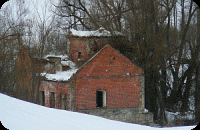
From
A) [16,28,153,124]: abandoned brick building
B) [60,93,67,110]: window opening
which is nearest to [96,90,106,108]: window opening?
[16,28,153,124]: abandoned brick building

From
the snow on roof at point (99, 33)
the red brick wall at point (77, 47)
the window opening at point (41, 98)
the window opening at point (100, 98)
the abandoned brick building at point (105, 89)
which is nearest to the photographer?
the abandoned brick building at point (105, 89)

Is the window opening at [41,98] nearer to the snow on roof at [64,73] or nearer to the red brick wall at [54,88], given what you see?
the red brick wall at [54,88]

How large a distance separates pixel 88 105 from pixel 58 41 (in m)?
15.8

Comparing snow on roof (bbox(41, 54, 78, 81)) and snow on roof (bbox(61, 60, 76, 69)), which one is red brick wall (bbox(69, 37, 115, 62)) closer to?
snow on roof (bbox(41, 54, 78, 81))

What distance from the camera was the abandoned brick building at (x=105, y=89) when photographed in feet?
55.5

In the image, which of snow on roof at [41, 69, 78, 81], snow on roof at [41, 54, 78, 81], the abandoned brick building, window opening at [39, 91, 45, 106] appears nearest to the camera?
the abandoned brick building

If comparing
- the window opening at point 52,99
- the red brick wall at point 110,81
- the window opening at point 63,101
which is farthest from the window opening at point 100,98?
the window opening at point 52,99

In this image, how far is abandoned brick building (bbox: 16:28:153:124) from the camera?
16906 mm

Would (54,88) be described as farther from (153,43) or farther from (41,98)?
(153,43)

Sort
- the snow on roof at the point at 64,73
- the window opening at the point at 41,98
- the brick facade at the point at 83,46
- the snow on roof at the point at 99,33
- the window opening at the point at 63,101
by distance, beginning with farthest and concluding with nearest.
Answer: the brick facade at the point at 83,46
the snow on roof at the point at 99,33
the window opening at the point at 41,98
the snow on roof at the point at 64,73
the window opening at the point at 63,101

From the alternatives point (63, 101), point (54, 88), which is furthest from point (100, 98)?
point (54, 88)

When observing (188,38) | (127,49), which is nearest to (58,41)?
(127,49)

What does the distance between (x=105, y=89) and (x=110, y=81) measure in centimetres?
68

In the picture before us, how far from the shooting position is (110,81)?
17.5m
